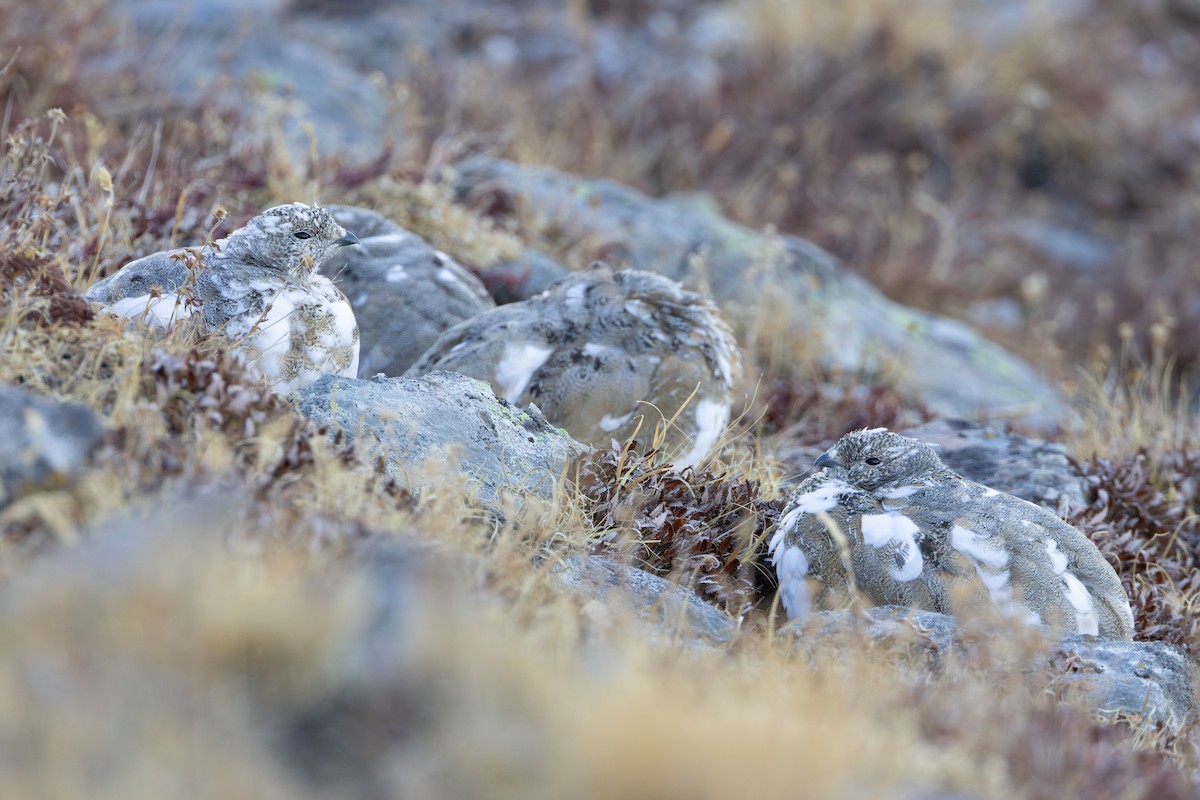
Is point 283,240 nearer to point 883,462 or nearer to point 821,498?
point 821,498

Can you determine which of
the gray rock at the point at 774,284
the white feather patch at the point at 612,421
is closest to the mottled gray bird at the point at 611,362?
the white feather patch at the point at 612,421

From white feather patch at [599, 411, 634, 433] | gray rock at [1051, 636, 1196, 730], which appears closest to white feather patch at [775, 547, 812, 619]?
gray rock at [1051, 636, 1196, 730]

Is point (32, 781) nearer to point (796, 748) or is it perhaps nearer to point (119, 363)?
point (796, 748)

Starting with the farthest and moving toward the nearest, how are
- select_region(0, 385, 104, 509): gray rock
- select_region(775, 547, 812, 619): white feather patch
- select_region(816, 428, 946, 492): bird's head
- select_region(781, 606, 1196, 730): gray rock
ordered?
select_region(816, 428, 946, 492): bird's head < select_region(775, 547, 812, 619): white feather patch < select_region(781, 606, 1196, 730): gray rock < select_region(0, 385, 104, 509): gray rock

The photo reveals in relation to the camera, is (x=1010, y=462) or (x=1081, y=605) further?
(x=1010, y=462)

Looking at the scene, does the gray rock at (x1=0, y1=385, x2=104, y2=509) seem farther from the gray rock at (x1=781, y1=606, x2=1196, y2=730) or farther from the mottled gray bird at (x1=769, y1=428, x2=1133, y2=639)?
the mottled gray bird at (x1=769, y1=428, x2=1133, y2=639)

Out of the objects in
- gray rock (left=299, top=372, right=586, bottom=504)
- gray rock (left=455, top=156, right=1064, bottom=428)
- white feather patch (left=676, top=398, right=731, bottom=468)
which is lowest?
gray rock (left=455, top=156, right=1064, bottom=428)

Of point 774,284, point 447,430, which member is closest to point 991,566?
point 447,430

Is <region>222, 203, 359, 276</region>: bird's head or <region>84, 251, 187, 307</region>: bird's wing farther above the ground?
<region>222, 203, 359, 276</region>: bird's head
